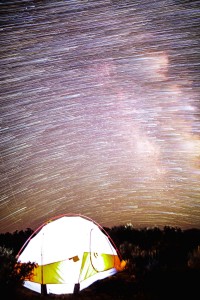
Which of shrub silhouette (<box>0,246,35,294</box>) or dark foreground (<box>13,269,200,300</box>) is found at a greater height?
shrub silhouette (<box>0,246,35,294</box>)

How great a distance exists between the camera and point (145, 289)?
7.93 metres

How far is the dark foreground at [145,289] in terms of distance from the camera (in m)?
7.38

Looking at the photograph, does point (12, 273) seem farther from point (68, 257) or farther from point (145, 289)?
point (145, 289)

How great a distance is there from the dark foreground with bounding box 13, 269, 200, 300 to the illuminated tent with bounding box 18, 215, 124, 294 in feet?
1.04

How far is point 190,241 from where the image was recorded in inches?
566

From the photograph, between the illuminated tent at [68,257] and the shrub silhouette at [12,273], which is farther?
the illuminated tent at [68,257]

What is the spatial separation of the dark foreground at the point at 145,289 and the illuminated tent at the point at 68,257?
32cm

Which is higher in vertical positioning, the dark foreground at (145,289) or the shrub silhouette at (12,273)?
the shrub silhouette at (12,273)

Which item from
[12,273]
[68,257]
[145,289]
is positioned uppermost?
[12,273]

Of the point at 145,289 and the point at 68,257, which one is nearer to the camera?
the point at 145,289

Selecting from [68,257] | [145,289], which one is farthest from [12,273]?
[145,289]

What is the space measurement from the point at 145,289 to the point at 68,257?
8.52 feet

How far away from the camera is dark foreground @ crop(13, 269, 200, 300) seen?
24.2 ft

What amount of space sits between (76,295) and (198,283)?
3.68 metres
